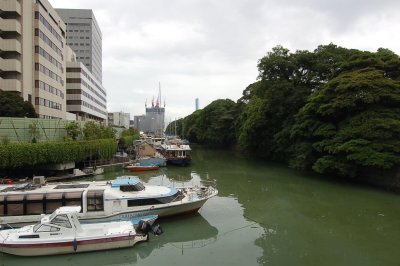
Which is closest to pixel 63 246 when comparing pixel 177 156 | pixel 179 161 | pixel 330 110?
pixel 330 110

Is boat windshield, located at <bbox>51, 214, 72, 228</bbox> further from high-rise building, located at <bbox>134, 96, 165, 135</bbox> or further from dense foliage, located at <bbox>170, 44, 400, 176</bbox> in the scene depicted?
high-rise building, located at <bbox>134, 96, 165, 135</bbox>

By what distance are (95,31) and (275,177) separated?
115327 millimetres

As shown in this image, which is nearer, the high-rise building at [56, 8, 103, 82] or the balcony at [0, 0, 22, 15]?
the balcony at [0, 0, 22, 15]

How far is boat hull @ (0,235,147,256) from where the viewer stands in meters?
13.8

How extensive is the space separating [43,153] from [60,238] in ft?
61.6

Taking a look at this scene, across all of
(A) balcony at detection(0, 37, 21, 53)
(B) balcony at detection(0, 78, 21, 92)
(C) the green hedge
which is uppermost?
(A) balcony at detection(0, 37, 21, 53)

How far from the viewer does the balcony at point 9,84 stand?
40531 millimetres

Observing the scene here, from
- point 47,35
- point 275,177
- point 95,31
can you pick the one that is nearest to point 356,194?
point 275,177

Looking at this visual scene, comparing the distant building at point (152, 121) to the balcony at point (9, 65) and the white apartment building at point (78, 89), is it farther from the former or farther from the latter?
the balcony at point (9, 65)

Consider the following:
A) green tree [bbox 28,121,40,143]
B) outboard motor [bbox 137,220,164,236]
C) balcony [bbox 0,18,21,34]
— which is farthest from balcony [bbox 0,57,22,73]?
outboard motor [bbox 137,220,164,236]

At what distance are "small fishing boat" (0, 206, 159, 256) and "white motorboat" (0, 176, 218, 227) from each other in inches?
90.1

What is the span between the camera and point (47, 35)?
169 feet

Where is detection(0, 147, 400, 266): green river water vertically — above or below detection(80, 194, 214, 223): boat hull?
below

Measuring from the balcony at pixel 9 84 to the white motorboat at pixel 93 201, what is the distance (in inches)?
1043
